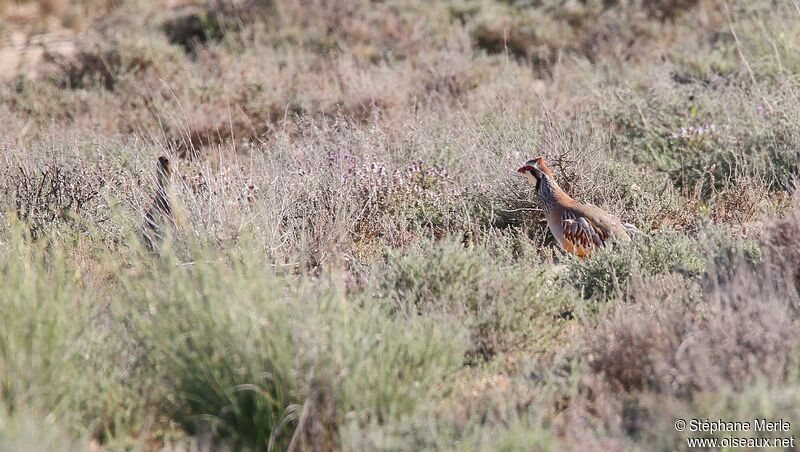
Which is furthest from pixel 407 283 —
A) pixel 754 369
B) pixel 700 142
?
pixel 700 142

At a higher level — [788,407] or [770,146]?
[788,407]

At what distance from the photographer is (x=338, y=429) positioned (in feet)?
11.4

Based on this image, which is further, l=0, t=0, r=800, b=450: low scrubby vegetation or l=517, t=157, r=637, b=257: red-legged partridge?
l=517, t=157, r=637, b=257: red-legged partridge

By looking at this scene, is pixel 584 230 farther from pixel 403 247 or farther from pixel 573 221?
pixel 403 247

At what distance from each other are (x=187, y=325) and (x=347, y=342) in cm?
67

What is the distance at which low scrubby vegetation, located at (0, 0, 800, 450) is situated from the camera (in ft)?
11.4

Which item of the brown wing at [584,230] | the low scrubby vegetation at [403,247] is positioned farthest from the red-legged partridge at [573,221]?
the low scrubby vegetation at [403,247]

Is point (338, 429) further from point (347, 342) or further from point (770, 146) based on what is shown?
point (770, 146)

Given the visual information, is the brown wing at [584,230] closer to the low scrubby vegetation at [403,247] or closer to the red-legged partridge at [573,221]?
the red-legged partridge at [573,221]

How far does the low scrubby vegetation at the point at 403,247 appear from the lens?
3.49 metres

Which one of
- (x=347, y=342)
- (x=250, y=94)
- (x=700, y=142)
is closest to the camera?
(x=347, y=342)

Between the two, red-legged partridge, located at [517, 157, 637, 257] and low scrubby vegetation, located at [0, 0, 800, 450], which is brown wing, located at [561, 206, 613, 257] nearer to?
red-legged partridge, located at [517, 157, 637, 257]

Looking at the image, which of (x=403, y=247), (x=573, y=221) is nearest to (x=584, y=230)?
(x=573, y=221)

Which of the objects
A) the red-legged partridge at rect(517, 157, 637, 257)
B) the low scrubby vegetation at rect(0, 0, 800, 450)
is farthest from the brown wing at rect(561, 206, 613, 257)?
the low scrubby vegetation at rect(0, 0, 800, 450)
